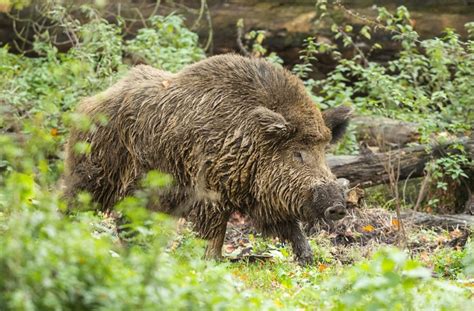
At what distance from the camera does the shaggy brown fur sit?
980 cm

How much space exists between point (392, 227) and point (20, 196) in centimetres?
644

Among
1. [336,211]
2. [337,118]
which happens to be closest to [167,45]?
[337,118]

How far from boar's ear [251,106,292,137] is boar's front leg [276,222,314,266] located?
968 millimetres

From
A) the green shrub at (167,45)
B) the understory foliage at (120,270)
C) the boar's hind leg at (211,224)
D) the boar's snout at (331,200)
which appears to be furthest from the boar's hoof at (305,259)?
the green shrub at (167,45)

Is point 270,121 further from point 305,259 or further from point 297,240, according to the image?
point 305,259

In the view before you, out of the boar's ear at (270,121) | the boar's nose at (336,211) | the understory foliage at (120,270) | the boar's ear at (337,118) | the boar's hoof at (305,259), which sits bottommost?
the boar's hoof at (305,259)

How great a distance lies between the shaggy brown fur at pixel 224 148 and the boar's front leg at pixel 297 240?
0.04 ft

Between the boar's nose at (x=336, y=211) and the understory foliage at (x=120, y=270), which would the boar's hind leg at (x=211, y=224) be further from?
the understory foliage at (x=120, y=270)

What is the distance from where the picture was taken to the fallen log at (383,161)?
39.3 ft

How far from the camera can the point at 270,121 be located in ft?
31.8

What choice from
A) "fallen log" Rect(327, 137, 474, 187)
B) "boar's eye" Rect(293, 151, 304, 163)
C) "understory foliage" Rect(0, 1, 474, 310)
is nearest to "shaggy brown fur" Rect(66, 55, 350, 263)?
"boar's eye" Rect(293, 151, 304, 163)

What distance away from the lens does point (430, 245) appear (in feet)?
33.6

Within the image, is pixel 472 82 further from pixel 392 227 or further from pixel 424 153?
pixel 392 227

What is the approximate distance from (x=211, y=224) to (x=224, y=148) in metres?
0.79
